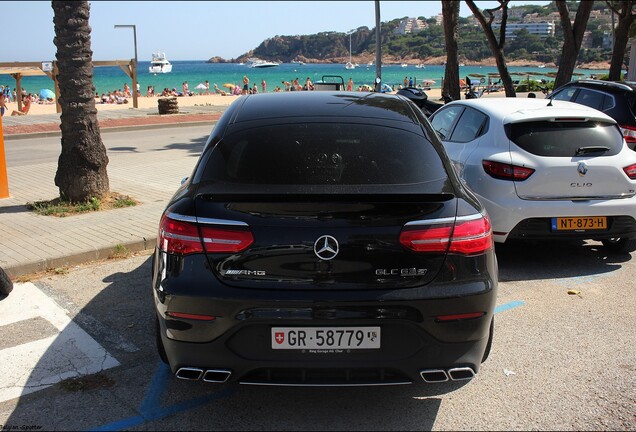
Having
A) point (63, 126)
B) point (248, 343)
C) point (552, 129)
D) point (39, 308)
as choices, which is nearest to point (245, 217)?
point (248, 343)

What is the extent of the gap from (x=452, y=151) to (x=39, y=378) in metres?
4.93

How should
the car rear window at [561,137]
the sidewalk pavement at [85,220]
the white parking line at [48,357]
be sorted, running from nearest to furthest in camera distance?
the white parking line at [48,357], the car rear window at [561,137], the sidewalk pavement at [85,220]

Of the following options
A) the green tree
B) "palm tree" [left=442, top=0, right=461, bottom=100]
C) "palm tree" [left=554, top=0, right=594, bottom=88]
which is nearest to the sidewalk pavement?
"palm tree" [left=442, top=0, right=461, bottom=100]

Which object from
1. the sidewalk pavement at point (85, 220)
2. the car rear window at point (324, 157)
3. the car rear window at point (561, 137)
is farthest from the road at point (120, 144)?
the car rear window at point (324, 157)

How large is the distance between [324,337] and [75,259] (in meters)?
4.23

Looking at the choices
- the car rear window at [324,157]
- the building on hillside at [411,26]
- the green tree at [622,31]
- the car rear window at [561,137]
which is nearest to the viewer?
the car rear window at [324,157]

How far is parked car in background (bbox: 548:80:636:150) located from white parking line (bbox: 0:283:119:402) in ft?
24.0

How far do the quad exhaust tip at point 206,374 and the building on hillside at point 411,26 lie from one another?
545ft

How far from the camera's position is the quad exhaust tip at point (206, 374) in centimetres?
328

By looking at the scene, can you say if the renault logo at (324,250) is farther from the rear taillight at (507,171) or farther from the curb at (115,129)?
the curb at (115,129)

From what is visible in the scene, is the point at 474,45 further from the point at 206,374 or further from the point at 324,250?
the point at 206,374

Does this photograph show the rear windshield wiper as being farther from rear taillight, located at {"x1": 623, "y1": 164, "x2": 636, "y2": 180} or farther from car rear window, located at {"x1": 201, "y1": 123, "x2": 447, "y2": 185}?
car rear window, located at {"x1": 201, "y1": 123, "x2": 447, "y2": 185}

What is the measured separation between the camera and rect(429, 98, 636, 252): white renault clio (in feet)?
20.6

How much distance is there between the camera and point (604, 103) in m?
10.2
